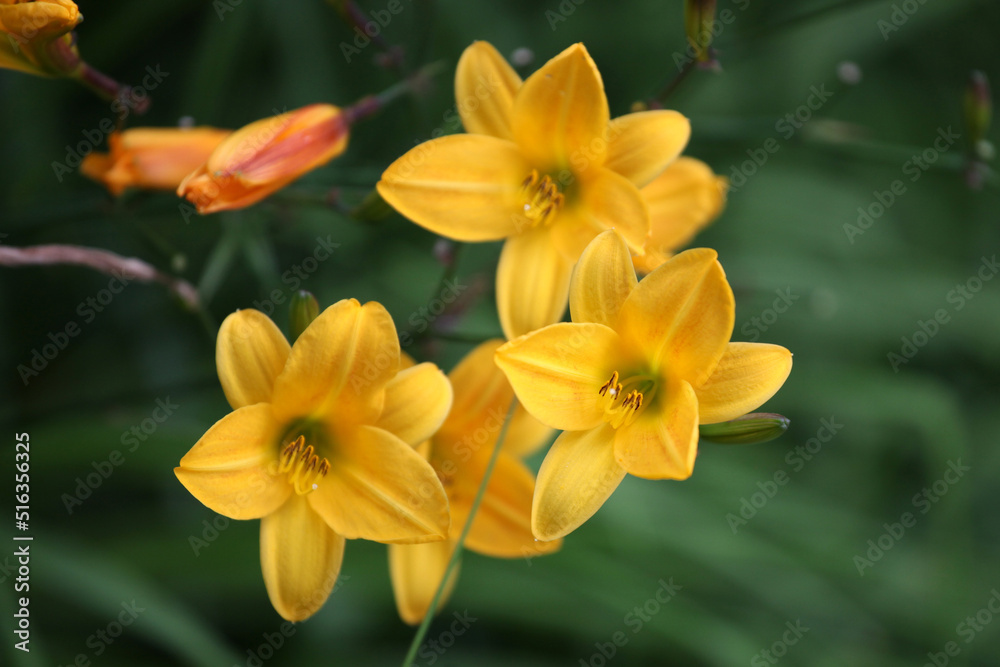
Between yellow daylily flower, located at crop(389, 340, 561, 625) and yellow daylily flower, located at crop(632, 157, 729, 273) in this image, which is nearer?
yellow daylily flower, located at crop(389, 340, 561, 625)

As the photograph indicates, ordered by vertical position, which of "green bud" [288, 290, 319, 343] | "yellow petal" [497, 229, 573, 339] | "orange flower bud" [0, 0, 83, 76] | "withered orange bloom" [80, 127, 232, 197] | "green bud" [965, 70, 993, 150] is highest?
"orange flower bud" [0, 0, 83, 76]

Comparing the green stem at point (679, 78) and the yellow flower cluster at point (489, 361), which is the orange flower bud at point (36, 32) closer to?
the yellow flower cluster at point (489, 361)

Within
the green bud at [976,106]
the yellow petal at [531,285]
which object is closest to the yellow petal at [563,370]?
the yellow petal at [531,285]

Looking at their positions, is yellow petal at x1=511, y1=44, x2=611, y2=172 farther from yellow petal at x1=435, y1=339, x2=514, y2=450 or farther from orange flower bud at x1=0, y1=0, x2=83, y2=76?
orange flower bud at x1=0, y1=0, x2=83, y2=76

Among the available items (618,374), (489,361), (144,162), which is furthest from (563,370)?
(144,162)

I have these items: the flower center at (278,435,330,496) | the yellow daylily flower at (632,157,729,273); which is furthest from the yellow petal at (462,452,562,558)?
the yellow daylily flower at (632,157,729,273)

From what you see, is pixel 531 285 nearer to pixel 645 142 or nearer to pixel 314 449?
pixel 645 142

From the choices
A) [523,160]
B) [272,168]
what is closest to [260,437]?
[272,168]
